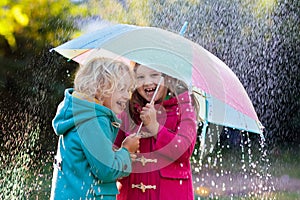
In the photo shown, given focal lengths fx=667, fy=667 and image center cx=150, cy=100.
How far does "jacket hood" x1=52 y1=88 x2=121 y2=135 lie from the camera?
2.59 meters

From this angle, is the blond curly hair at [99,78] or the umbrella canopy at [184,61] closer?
the blond curly hair at [99,78]

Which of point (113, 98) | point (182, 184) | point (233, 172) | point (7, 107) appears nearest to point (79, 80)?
point (113, 98)

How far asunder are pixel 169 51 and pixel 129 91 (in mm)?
249

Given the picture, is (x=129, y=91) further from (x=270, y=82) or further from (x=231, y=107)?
(x=270, y=82)

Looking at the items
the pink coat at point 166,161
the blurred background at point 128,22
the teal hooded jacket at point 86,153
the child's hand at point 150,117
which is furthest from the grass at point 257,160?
the teal hooded jacket at point 86,153

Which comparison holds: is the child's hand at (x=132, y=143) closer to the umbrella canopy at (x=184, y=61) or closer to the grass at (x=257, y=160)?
the umbrella canopy at (x=184, y=61)

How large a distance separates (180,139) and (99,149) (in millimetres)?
468

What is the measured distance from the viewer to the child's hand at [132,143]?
2.79 meters

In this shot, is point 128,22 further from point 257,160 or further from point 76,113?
point 76,113

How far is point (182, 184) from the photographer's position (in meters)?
2.96

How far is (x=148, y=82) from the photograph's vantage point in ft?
9.73

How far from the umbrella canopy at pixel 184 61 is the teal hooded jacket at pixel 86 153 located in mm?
360

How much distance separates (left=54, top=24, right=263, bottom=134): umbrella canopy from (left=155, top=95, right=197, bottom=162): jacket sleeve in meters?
0.08

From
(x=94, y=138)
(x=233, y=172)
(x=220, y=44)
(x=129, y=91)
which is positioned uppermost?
(x=220, y=44)
